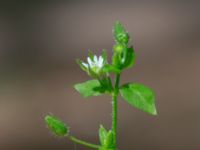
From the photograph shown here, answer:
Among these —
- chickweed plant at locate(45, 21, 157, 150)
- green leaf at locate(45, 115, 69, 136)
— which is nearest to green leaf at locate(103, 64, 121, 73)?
chickweed plant at locate(45, 21, 157, 150)

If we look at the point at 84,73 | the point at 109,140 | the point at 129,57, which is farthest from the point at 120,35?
the point at 84,73

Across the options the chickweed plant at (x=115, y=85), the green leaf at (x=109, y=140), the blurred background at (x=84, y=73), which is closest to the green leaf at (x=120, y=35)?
the chickweed plant at (x=115, y=85)

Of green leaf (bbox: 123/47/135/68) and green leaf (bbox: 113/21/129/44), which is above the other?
green leaf (bbox: 113/21/129/44)

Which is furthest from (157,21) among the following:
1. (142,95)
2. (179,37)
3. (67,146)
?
(142,95)

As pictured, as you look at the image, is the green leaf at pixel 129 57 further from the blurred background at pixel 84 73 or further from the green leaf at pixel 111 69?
the blurred background at pixel 84 73

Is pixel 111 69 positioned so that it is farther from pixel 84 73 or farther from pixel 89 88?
pixel 84 73

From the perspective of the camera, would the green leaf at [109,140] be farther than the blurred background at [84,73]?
No

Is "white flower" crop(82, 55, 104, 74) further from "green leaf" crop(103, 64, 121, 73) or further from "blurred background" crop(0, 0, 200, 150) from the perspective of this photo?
"blurred background" crop(0, 0, 200, 150)
